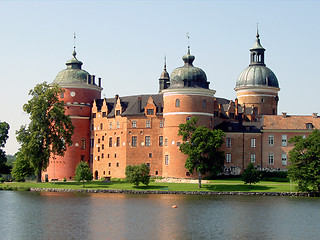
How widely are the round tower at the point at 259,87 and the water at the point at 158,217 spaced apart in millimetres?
37194

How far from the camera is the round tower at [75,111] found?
9888 cm

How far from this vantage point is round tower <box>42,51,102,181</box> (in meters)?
98.9

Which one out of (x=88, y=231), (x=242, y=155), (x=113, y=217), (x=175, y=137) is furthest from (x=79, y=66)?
(x=88, y=231)

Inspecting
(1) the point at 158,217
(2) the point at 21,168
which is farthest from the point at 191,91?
(1) the point at 158,217

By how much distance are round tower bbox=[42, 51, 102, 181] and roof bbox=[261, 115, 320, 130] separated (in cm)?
2931

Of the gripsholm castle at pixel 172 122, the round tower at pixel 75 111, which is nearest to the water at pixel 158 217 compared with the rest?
the gripsholm castle at pixel 172 122

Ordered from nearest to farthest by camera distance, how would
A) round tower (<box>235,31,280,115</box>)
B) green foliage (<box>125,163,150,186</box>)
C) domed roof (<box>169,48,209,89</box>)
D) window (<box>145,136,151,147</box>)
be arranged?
green foliage (<box>125,163,150,186</box>) → domed roof (<box>169,48,209,89</box>) → window (<box>145,136,151,147</box>) → round tower (<box>235,31,280,115</box>)

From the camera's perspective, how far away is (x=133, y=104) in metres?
96.6

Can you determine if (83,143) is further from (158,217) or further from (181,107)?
(158,217)

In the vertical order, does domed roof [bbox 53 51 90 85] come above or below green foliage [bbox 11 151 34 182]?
above

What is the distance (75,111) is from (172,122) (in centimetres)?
1959

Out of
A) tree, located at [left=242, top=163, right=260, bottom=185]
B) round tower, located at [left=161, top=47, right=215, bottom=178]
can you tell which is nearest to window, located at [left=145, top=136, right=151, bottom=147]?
round tower, located at [left=161, top=47, right=215, bottom=178]

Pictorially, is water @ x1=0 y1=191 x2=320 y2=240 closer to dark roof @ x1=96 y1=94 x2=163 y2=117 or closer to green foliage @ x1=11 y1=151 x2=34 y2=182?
green foliage @ x1=11 y1=151 x2=34 y2=182

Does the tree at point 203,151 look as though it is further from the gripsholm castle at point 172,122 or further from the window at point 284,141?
the window at point 284,141
